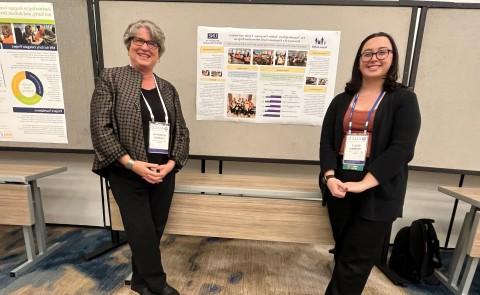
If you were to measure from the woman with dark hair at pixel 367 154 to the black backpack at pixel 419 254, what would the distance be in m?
0.79

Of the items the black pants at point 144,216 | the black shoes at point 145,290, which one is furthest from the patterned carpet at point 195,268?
the black pants at point 144,216

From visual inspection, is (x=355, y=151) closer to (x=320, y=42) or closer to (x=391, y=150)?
(x=391, y=150)

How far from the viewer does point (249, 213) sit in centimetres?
171

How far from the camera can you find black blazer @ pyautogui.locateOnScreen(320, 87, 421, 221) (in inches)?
46.8

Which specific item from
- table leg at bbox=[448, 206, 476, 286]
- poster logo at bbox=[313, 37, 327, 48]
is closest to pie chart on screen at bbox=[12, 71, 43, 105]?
poster logo at bbox=[313, 37, 327, 48]

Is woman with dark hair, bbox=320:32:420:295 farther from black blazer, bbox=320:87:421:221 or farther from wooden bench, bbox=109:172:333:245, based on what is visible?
wooden bench, bbox=109:172:333:245

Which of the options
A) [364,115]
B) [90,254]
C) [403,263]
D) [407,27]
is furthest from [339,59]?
[90,254]

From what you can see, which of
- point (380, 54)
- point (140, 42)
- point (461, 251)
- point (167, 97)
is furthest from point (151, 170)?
point (461, 251)

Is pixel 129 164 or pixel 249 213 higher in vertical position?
pixel 129 164

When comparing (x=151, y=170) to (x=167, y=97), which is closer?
(x=151, y=170)

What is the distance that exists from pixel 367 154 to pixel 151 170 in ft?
3.48

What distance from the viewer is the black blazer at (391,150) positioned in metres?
1.19

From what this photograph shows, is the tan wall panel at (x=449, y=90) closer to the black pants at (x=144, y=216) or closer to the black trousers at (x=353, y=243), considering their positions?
the black trousers at (x=353, y=243)

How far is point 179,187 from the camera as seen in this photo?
1.70m
